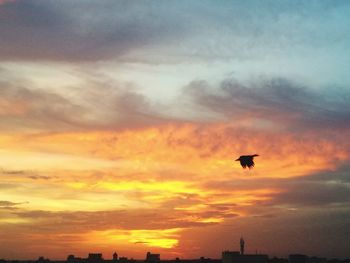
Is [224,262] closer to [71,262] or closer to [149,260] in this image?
[149,260]

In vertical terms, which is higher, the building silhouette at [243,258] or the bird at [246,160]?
the bird at [246,160]

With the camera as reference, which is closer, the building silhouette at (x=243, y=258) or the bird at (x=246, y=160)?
the bird at (x=246, y=160)

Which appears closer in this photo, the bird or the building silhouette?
the bird

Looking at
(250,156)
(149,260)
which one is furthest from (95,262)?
(250,156)

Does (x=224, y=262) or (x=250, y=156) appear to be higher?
(x=250, y=156)

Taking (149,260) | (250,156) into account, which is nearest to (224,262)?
(250,156)

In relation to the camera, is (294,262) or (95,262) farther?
(294,262)

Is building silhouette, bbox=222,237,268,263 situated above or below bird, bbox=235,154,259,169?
below

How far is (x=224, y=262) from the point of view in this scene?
301 ft

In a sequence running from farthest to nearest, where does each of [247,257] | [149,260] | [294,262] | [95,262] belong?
[149,260]
[294,262]
[95,262]
[247,257]

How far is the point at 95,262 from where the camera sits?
139375 millimetres

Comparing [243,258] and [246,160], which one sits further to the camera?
[243,258]

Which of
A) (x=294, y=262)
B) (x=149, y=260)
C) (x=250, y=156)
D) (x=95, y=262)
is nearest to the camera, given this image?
(x=250, y=156)

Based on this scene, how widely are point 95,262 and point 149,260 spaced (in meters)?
36.2
